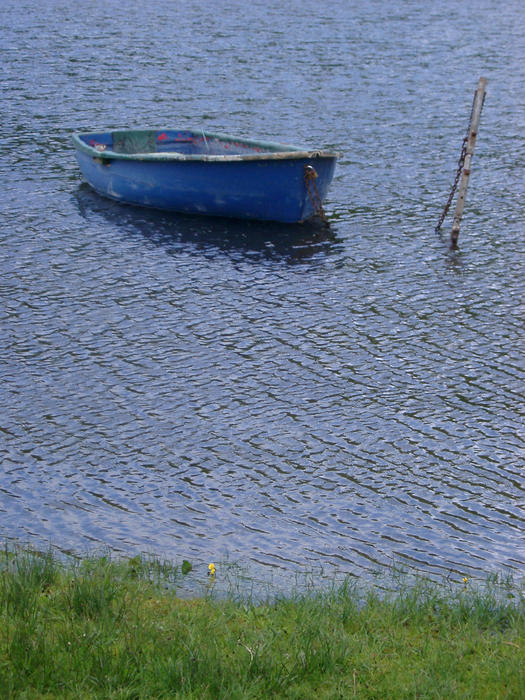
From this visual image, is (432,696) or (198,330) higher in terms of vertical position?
(432,696)

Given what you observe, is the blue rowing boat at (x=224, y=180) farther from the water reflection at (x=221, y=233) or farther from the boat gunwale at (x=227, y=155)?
the water reflection at (x=221, y=233)

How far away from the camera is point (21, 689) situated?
5.85 metres

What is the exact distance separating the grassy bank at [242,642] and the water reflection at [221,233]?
1144 cm

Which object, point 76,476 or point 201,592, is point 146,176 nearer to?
point 76,476

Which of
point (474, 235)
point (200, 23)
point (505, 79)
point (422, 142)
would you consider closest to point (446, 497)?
point (474, 235)

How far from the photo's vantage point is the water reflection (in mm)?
18688

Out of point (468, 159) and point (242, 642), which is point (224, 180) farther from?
point (242, 642)

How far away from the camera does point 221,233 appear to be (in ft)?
64.7

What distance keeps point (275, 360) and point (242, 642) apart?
728cm

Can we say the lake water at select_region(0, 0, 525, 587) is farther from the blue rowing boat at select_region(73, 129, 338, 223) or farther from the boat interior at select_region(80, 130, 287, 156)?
the boat interior at select_region(80, 130, 287, 156)

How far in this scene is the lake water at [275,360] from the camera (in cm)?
926

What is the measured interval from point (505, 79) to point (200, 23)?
19097 millimetres

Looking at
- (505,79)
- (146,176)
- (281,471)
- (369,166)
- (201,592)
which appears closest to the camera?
(201,592)

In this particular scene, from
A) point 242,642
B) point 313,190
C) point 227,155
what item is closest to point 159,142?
point 227,155
